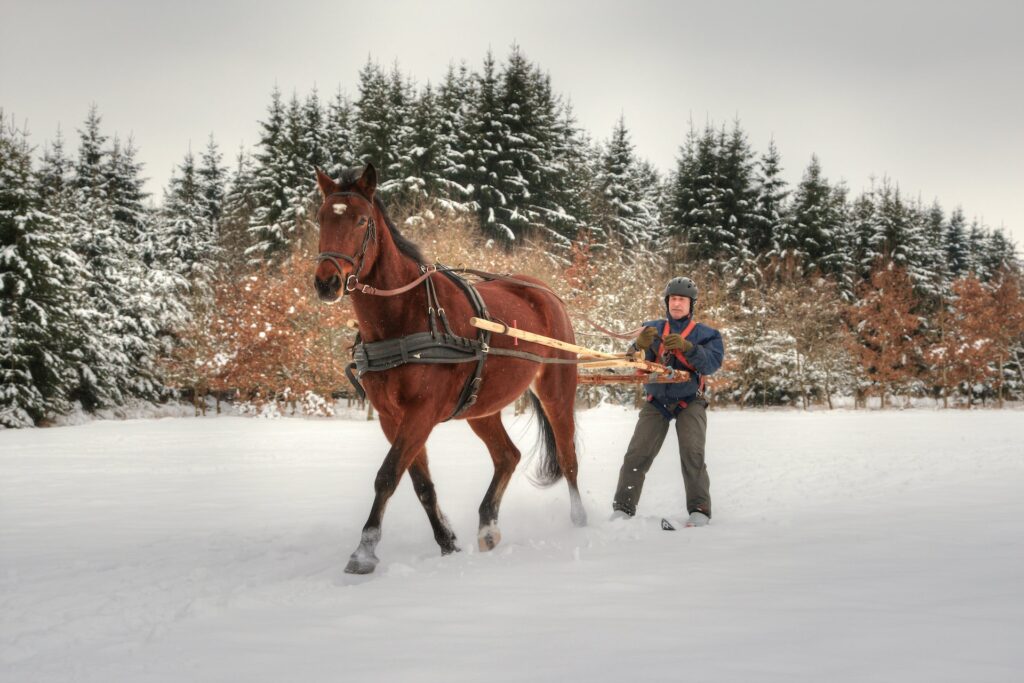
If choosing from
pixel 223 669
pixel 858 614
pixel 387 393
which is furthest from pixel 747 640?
pixel 387 393

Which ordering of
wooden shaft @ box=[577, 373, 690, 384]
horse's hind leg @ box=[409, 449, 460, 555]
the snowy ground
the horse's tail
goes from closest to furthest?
the snowy ground < horse's hind leg @ box=[409, 449, 460, 555] < wooden shaft @ box=[577, 373, 690, 384] < the horse's tail

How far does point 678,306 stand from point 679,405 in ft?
2.72

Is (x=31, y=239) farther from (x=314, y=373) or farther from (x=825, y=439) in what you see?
(x=825, y=439)

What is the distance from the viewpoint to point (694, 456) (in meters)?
5.95

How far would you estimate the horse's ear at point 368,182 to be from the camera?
4.60 metres

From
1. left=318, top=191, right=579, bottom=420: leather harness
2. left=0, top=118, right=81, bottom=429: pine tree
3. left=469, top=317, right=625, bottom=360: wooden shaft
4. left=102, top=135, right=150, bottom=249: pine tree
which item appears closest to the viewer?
→ left=318, top=191, right=579, bottom=420: leather harness

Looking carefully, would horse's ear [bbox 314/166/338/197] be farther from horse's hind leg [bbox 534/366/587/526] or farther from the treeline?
the treeline

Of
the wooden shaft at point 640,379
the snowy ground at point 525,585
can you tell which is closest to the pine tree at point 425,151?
the snowy ground at point 525,585

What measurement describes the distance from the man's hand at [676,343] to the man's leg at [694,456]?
52cm

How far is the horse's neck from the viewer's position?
4.69 m

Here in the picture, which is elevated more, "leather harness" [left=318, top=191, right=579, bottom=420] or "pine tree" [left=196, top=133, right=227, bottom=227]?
Result: "pine tree" [left=196, top=133, right=227, bottom=227]

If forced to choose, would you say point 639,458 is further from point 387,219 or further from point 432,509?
point 387,219

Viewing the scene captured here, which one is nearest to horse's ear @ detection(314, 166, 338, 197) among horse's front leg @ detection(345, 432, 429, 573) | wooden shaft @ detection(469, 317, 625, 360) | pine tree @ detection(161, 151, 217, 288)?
wooden shaft @ detection(469, 317, 625, 360)

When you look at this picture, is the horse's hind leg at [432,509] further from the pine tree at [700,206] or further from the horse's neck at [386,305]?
the pine tree at [700,206]
